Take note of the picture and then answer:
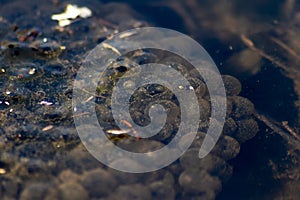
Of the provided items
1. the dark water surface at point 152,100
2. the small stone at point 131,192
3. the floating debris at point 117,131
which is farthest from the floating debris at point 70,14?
the small stone at point 131,192

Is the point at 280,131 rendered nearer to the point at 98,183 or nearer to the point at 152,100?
the point at 152,100

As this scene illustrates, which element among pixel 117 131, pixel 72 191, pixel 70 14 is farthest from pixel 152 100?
pixel 70 14

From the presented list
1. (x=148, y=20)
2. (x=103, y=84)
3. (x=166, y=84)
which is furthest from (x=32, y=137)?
(x=148, y=20)

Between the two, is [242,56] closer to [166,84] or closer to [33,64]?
[166,84]

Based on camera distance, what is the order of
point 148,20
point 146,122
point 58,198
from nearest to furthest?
1. point 58,198
2. point 146,122
3. point 148,20

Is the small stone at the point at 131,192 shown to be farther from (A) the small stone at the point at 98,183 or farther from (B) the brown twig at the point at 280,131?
(B) the brown twig at the point at 280,131
